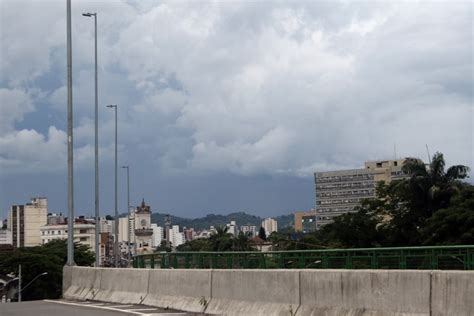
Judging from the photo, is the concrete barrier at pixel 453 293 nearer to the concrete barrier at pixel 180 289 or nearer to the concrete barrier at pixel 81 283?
the concrete barrier at pixel 180 289

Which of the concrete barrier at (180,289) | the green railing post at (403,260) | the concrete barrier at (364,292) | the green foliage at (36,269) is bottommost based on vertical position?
the green foliage at (36,269)

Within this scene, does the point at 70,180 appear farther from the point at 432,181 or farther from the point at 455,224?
the point at 432,181

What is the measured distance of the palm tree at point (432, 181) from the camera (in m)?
62.4

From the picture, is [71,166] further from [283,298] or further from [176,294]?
[283,298]

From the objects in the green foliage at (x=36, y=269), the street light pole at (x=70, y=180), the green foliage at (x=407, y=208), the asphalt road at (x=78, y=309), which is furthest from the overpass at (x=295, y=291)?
the green foliage at (x=36, y=269)

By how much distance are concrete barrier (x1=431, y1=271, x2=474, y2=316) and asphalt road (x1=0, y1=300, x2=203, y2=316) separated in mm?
7293

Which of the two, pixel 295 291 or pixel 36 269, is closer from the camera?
pixel 295 291

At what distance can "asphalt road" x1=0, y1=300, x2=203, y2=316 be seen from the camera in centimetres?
1689

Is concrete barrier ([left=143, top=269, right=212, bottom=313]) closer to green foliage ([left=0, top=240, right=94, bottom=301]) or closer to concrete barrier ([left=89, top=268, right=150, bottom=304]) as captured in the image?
concrete barrier ([left=89, top=268, right=150, bottom=304])

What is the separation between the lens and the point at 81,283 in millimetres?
23250

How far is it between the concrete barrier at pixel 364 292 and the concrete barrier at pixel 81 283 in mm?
10429

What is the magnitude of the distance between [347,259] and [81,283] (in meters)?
11.6

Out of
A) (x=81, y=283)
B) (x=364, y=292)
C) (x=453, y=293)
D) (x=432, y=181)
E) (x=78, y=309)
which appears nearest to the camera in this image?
(x=453, y=293)

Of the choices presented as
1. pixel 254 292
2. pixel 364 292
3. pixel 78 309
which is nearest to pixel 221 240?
pixel 78 309
